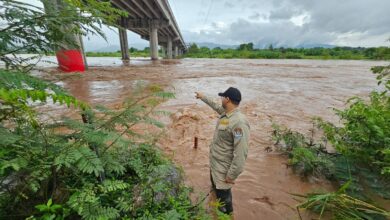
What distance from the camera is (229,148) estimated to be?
2973 mm

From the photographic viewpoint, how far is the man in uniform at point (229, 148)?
2793 mm

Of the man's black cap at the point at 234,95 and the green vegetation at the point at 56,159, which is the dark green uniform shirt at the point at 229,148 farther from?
the green vegetation at the point at 56,159

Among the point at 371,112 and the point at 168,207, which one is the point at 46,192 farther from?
the point at 371,112

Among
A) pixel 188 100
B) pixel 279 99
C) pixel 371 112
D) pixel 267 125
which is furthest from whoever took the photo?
pixel 279 99

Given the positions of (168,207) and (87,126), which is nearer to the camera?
(87,126)

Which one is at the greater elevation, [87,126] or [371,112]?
[87,126]

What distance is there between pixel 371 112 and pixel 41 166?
13.2 feet

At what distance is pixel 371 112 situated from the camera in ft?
11.2

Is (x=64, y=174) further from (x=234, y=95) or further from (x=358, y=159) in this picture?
(x=358, y=159)

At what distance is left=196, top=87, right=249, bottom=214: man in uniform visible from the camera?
2.79m

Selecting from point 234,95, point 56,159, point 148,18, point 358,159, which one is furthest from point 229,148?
point 148,18

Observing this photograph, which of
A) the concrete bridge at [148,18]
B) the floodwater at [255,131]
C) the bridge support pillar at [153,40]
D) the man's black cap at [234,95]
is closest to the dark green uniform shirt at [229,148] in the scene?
the man's black cap at [234,95]

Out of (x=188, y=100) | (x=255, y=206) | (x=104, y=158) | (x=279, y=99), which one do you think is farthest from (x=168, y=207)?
(x=279, y=99)

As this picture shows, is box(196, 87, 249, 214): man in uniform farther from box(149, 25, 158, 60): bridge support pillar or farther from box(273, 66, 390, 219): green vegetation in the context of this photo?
box(149, 25, 158, 60): bridge support pillar
